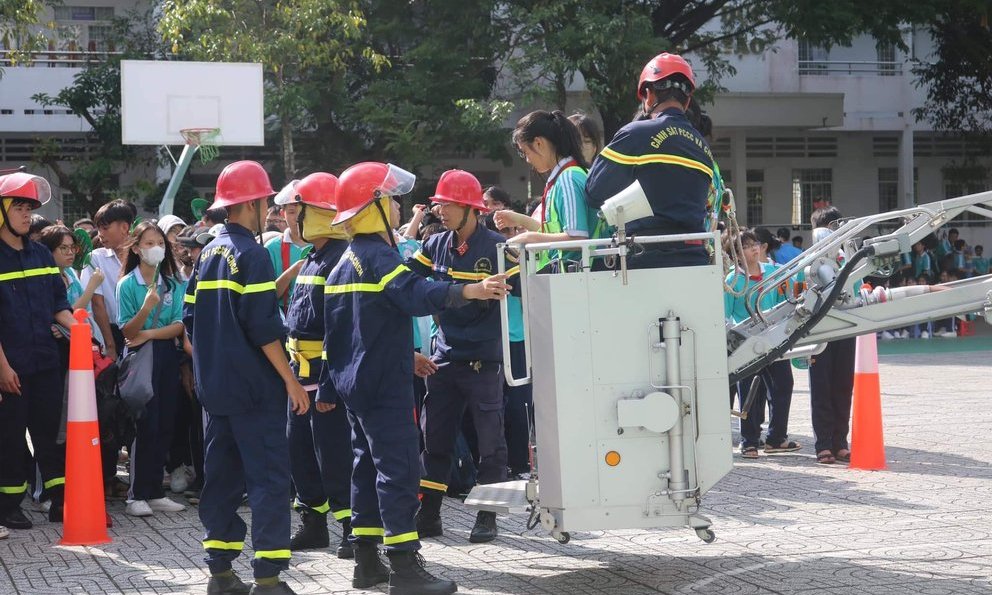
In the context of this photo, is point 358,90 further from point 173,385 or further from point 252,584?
point 252,584

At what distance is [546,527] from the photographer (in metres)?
5.69

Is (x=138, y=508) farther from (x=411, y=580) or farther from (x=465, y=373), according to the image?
(x=411, y=580)

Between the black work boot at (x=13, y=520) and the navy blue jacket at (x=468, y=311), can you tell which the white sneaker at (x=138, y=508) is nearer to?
the black work boot at (x=13, y=520)

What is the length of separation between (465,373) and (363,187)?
1.50 metres

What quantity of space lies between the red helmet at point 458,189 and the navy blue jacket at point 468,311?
323 mm

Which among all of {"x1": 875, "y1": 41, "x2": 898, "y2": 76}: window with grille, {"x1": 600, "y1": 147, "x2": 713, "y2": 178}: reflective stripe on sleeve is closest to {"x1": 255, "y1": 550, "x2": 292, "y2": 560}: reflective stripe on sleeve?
{"x1": 600, "y1": 147, "x2": 713, "y2": 178}: reflective stripe on sleeve

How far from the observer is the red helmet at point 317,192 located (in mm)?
6883

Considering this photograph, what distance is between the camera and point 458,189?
7031 millimetres

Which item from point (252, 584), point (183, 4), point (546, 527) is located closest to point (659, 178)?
point (546, 527)

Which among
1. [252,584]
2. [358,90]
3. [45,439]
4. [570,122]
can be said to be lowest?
[252,584]

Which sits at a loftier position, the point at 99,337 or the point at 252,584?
the point at 99,337

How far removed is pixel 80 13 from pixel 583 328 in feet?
91.6

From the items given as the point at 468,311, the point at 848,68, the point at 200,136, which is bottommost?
the point at 468,311

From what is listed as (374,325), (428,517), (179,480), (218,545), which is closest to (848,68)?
(179,480)
